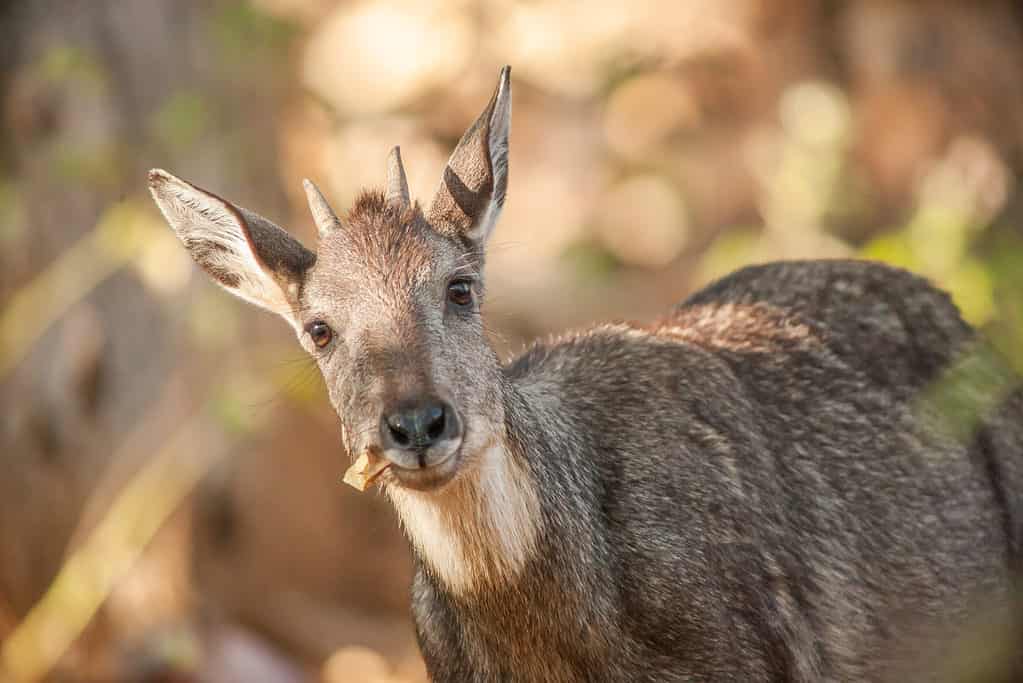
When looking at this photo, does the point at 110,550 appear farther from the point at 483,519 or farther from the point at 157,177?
the point at 483,519

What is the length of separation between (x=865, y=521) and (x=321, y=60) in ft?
26.4

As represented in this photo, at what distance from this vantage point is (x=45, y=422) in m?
12.3

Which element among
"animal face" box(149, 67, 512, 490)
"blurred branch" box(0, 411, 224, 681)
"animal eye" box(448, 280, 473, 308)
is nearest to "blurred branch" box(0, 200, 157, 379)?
"blurred branch" box(0, 411, 224, 681)

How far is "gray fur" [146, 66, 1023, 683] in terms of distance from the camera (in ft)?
17.8

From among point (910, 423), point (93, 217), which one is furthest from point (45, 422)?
point (910, 423)

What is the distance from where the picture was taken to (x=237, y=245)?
19.7ft

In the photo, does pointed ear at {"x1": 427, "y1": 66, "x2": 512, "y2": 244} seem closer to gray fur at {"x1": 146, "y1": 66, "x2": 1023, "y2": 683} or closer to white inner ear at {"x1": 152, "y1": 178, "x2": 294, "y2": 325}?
gray fur at {"x1": 146, "y1": 66, "x2": 1023, "y2": 683}

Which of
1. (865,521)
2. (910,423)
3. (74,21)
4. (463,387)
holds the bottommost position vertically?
(463,387)

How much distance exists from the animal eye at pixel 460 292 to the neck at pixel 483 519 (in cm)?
59

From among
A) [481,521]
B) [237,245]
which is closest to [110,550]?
[237,245]

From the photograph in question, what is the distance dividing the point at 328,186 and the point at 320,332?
7.06 meters

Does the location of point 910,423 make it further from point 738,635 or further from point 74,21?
point 74,21

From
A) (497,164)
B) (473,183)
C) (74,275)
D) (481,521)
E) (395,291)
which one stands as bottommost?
(481,521)

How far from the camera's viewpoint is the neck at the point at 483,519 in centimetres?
531
